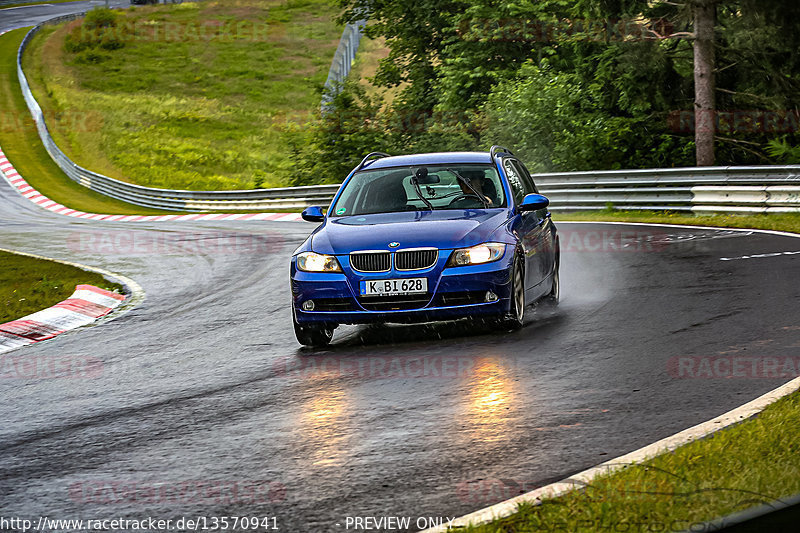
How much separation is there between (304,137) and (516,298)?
30188 millimetres

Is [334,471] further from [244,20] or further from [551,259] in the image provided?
[244,20]

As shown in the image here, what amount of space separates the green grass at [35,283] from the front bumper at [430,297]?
17.3ft

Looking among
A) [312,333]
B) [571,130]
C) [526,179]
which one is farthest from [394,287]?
[571,130]

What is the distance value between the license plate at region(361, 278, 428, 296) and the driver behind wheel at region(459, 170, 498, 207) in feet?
5.04

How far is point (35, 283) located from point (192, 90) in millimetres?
57543

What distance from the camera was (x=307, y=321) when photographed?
900cm

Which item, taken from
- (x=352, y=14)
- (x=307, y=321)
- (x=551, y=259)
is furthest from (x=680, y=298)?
(x=352, y=14)

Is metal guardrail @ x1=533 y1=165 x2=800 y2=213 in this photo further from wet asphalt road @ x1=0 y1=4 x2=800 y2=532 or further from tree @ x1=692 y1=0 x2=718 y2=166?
wet asphalt road @ x1=0 y1=4 x2=800 y2=532

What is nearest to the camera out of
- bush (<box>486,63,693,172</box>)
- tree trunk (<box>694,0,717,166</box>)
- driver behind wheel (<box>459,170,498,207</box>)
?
driver behind wheel (<box>459,170,498,207</box>)

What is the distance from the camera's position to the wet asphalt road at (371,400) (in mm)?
5035

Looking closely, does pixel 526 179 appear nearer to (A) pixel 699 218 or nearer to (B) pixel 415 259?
(B) pixel 415 259

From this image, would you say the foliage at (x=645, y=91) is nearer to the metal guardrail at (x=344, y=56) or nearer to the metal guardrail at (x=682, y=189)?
the metal guardrail at (x=682, y=189)

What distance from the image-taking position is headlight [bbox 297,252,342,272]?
8.95 meters

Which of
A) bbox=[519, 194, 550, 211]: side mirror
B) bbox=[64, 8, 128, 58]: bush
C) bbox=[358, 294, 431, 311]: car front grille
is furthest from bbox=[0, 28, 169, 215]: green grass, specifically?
bbox=[358, 294, 431, 311]: car front grille
